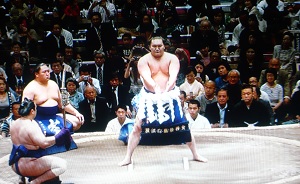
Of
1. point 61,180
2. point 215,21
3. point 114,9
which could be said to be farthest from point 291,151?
point 114,9

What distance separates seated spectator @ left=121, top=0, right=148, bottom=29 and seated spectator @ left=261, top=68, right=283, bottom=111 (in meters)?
2.19

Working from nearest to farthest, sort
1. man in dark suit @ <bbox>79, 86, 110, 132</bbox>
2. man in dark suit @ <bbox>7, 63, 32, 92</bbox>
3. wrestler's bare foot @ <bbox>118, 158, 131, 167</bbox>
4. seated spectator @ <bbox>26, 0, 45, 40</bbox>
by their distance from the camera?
wrestler's bare foot @ <bbox>118, 158, 131, 167</bbox> < man in dark suit @ <bbox>79, 86, 110, 132</bbox> < man in dark suit @ <bbox>7, 63, 32, 92</bbox> < seated spectator @ <bbox>26, 0, 45, 40</bbox>

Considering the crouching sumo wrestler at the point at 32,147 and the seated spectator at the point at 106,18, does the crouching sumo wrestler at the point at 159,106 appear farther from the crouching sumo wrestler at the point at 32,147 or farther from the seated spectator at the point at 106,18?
the seated spectator at the point at 106,18

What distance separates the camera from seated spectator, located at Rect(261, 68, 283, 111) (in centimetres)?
748

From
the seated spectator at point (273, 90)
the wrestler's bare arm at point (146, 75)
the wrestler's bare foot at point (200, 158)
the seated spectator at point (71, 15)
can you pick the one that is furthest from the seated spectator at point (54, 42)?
the wrestler's bare foot at point (200, 158)

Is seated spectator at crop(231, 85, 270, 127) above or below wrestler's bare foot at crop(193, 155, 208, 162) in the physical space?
above

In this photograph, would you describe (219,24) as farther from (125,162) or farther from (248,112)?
(125,162)

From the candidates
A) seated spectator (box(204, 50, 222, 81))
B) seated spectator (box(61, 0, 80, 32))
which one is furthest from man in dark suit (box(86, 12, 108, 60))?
seated spectator (box(204, 50, 222, 81))

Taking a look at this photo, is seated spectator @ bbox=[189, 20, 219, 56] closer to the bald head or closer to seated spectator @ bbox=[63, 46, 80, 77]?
the bald head

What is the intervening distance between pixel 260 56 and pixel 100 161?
9.96ft

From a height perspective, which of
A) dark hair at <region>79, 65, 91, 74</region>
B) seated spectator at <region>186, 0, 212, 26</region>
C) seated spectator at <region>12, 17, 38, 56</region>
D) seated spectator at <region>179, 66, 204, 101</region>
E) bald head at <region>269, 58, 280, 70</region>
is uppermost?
seated spectator at <region>186, 0, 212, 26</region>

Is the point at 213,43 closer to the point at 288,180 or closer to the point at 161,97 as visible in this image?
the point at 161,97

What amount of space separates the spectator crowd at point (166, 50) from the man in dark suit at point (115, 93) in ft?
0.03

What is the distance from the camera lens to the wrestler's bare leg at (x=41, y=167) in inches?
186
